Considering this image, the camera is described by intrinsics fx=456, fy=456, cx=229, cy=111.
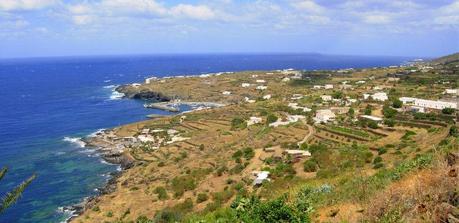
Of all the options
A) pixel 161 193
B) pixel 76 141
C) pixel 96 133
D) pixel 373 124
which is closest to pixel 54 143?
pixel 76 141

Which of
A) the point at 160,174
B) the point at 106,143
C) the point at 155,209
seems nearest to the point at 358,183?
the point at 155,209

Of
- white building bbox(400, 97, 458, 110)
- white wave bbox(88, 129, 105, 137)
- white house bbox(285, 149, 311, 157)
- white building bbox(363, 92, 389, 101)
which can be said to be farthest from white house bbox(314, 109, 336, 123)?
white wave bbox(88, 129, 105, 137)

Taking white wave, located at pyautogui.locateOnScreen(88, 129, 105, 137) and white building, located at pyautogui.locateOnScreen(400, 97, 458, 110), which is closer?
white building, located at pyautogui.locateOnScreen(400, 97, 458, 110)

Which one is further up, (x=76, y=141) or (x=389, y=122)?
(x=389, y=122)

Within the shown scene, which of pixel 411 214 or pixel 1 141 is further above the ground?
pixel 411 214

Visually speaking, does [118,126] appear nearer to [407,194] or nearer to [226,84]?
[226,84]

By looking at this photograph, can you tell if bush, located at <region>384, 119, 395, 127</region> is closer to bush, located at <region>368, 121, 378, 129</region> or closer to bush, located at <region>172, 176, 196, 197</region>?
bush, located at <region>368, 121, 378, 129</region>

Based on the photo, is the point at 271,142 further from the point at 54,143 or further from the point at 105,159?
the point at 54,143

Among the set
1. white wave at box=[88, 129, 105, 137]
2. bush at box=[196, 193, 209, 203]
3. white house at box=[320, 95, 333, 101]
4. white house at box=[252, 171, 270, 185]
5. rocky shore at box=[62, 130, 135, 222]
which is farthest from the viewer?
white house at box=[320, 95, 333, 101]
